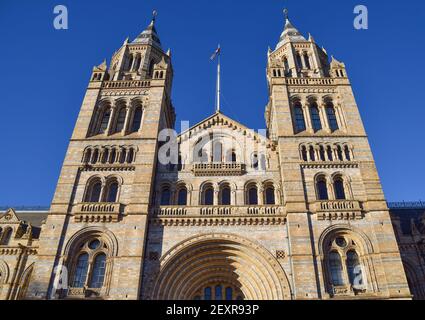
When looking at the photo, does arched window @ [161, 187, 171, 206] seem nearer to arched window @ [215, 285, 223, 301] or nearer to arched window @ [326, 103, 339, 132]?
arched window @ [215, 285, 223, 301]

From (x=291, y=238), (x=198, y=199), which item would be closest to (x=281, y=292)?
(x=291, y=238)

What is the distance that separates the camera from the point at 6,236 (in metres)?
30.2

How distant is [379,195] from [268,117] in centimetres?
1358

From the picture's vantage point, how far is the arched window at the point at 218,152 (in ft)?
95.6

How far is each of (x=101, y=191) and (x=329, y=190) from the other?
Answer: 15.9m

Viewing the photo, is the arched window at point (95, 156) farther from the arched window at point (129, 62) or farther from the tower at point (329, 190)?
the tower at point (329, 190)

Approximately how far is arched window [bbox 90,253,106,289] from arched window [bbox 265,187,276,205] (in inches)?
462

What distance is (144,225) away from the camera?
2395 cm

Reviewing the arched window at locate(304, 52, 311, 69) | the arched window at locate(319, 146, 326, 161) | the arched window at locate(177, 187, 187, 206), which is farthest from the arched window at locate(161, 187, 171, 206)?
the arched window at locate(304, 52, 311, 69)

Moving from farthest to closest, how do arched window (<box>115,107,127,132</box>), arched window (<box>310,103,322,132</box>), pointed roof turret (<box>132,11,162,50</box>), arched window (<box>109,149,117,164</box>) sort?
pointed roof turret (<box>132,11,162,50</box>) → arched window (<box>115,107,127,132</box>) → arched window (<box>310,103,322,132</box>) → arched window (<box>109,149,117,164</box>)

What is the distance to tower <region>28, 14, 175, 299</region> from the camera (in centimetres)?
2255

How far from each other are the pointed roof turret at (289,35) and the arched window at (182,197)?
1901 centimetres

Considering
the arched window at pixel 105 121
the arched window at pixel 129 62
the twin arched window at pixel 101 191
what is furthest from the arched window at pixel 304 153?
the arched window at pixel 129 62
